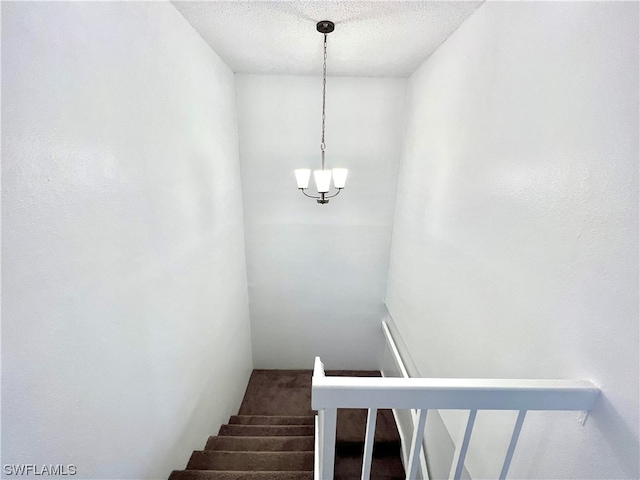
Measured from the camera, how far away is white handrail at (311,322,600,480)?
0.80 meters

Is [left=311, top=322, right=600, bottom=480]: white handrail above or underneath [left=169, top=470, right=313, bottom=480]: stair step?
above

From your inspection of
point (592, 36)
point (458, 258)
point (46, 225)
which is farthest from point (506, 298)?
point (46, 225)

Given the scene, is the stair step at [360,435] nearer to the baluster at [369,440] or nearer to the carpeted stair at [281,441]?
the carpeted stair at [281,441]

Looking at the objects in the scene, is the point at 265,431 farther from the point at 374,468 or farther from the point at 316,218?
the point at 316,218

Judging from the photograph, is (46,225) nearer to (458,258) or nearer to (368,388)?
(368,388)

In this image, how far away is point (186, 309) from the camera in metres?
1.77

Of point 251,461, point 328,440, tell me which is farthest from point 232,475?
point 328,440

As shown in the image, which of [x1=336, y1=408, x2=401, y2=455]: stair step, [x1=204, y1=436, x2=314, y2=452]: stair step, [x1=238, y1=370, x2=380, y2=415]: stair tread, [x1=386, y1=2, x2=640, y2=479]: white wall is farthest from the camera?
[x1=238, y1=370, x2=380, y2=415]: stair tread

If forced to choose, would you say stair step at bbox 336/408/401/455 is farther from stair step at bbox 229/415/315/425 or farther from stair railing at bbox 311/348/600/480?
stair railing at bbox 311/348/600/480

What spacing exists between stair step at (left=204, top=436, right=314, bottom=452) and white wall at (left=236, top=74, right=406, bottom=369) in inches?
61.0

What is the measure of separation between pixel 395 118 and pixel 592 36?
2.18 metres

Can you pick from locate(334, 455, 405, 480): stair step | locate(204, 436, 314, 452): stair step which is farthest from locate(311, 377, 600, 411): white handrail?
locate(334, 455, 405, 480): stair step

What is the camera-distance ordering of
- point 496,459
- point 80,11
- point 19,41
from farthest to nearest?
1. point 496,459
2. point 80,11
3. point 19,41

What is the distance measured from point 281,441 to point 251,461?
14.0 inches
